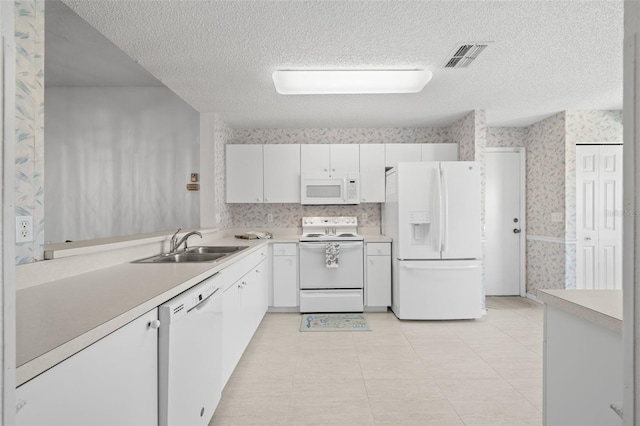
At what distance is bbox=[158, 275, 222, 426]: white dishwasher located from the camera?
48.9 inches

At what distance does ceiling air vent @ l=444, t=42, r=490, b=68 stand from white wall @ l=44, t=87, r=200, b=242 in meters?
3.29

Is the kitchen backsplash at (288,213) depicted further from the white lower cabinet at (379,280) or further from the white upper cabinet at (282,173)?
the white lower cabinet at (379,280)

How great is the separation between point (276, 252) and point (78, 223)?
8.70 ft

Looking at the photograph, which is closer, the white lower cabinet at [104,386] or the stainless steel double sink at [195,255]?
the white lower cabinet at [104,386]

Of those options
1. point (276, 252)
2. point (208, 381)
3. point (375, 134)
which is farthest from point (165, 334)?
point (375, 134)

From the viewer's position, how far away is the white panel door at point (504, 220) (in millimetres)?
4555

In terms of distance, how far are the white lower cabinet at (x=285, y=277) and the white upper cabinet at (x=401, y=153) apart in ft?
5.46

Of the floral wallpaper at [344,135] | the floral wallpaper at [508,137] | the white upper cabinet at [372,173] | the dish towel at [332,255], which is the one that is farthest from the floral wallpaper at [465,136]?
the dish towel at [332,255]

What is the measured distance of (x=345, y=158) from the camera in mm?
4207

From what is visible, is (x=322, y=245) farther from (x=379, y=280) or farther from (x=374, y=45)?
(x=374, y=45)

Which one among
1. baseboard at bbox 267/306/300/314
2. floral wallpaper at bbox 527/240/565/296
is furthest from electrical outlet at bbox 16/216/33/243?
floral wallpaper at bbox 527/240/565/296

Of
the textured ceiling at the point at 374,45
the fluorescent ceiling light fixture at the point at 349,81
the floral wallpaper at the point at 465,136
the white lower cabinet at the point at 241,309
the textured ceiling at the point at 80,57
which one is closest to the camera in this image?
the textured ceiling at the point at 374,45

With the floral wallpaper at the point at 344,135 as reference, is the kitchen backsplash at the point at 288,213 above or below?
below

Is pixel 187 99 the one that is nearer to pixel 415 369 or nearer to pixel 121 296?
pixel 121 296
